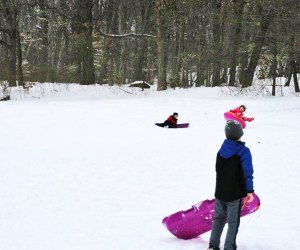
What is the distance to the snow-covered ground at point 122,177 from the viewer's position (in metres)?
5.02

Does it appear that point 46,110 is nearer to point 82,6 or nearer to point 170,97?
point 170,97

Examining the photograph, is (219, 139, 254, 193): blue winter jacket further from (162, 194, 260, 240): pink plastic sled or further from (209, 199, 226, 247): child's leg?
(162, 194, 260, 240): pink plastic sled

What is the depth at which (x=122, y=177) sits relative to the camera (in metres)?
7.73

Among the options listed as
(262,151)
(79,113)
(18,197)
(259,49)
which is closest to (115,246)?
(18,197)

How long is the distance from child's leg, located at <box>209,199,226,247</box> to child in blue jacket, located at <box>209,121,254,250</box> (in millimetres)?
12

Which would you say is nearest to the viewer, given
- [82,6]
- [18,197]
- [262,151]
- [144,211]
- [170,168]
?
[144,211]

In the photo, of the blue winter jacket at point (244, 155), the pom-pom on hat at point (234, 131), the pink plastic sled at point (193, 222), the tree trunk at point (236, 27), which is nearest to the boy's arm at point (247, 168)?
the blue winter jacket at point (244, 155)

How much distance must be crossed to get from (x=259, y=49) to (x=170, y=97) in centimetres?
505

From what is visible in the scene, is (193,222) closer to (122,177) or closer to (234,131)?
(234,131)

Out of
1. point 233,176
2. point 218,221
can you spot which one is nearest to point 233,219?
point 218,221

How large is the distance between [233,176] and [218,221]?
0.53 metres

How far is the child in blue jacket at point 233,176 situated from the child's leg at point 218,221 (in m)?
0.01

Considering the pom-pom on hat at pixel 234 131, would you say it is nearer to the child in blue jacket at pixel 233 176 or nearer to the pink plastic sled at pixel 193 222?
the child in blue jacket at pixel 233 176

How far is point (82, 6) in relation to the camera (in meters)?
23.2
